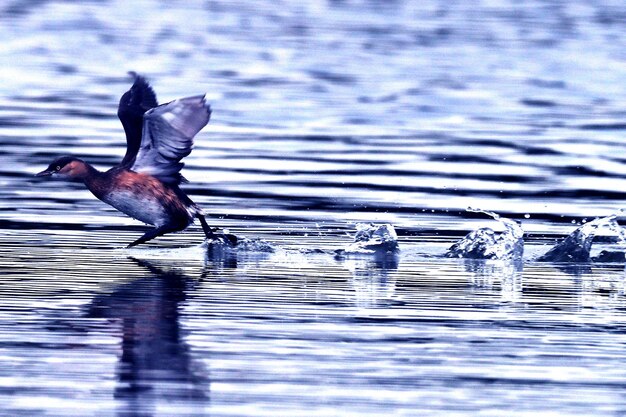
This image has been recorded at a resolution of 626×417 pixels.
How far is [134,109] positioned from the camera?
13.6 meters

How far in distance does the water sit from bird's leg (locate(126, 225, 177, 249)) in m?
0.08

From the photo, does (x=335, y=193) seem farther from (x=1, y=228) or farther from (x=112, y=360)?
(x=112, y=360)

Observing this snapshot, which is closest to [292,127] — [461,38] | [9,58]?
[9,58]

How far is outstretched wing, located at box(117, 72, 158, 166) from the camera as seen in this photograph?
13555mm

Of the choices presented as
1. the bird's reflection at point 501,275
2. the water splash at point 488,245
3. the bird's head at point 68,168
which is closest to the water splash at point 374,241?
the water splash at point 488,245

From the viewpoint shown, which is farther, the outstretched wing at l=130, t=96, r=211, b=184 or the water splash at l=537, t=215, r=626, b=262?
the outstretched wing at l=130, t=96, r=211, b=184

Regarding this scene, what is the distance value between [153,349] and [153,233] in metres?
4.09

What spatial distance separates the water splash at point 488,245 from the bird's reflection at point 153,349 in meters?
1.94

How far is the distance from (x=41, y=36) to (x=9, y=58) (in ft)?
19.4

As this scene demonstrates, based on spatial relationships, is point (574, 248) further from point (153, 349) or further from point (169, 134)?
point (153, 349)

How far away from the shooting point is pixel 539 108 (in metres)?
24.9

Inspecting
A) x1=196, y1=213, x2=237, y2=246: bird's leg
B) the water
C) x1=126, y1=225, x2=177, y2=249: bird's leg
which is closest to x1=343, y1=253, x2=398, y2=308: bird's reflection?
the water

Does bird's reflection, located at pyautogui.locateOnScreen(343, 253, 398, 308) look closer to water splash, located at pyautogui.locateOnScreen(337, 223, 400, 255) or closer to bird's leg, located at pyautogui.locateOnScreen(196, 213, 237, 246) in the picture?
water splash, located at pyautogui.locateOnScreen(337, 223, 400, 255)

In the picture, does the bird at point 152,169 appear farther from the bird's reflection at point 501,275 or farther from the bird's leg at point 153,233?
the bird's reflection at point 501,275
